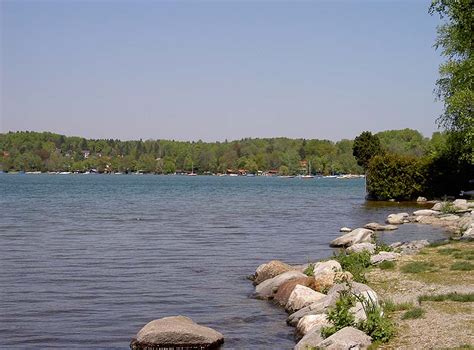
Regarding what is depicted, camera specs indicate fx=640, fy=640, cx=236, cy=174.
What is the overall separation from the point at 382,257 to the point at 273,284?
12.2ft

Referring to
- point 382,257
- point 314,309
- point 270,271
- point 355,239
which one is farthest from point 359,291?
point 355,239

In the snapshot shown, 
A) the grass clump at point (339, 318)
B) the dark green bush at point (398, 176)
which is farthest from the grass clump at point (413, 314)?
the dark green bush at point (398, 176)

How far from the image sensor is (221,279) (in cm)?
2300

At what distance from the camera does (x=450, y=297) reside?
560 inches

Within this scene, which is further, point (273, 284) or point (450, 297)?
point (273, 284)

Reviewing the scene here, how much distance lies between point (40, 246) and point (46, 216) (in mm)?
20834

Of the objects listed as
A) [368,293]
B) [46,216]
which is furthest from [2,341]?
[46,216]

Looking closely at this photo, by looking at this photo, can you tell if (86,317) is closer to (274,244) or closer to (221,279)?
(221,279)

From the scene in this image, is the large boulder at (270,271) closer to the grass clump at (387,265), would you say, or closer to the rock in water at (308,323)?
the grass clump at (387,265)

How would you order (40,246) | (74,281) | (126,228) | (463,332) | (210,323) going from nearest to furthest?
(463,332) → (210,323) → (74,281) → (40,246) → (126,228)

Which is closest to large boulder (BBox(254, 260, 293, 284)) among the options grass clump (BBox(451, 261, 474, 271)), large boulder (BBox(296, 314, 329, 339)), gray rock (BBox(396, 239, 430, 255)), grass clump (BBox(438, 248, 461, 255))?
gray rock (BBox(396, 239, 430, 255))

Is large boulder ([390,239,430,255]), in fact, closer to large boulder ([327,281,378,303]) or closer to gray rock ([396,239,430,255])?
gray rock ([396,239,430,255])

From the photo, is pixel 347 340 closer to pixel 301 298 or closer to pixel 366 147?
pixel 301 298

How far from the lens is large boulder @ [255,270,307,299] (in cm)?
1952
